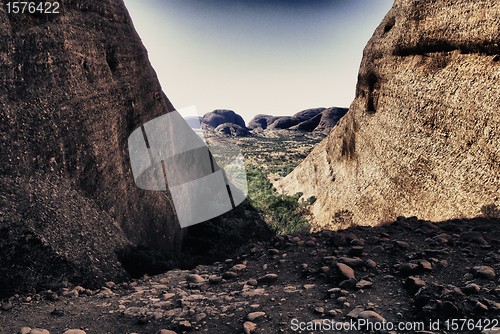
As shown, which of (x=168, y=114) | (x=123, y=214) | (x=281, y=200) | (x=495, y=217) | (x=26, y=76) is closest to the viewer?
(x=26, y=76)

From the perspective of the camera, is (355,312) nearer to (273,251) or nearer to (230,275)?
(230,275)

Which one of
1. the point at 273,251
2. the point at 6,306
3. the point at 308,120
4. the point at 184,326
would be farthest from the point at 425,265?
the point at 308,120

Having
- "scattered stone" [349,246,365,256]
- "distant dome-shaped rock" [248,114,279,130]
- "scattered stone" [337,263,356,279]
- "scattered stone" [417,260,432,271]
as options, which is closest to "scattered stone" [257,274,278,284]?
"scattered stone" [337,263,356,279]

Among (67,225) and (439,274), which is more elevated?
(67,225)

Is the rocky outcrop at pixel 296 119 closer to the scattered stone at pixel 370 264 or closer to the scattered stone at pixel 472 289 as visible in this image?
the scattered stone at pixel 370 264

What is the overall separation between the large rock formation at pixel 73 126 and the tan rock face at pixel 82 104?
11mm

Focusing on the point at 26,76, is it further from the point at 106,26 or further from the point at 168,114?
the point at 168,114

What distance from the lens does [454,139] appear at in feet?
13.6

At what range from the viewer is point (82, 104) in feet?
11.4

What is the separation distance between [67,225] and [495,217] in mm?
5331

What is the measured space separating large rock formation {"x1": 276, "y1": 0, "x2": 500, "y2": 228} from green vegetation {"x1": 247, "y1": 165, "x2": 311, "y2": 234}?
74 centimetres

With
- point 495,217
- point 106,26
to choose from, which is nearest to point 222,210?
point 106,26

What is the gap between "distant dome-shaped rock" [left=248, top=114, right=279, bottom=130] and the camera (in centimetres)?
8412

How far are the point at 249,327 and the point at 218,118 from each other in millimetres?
78927
